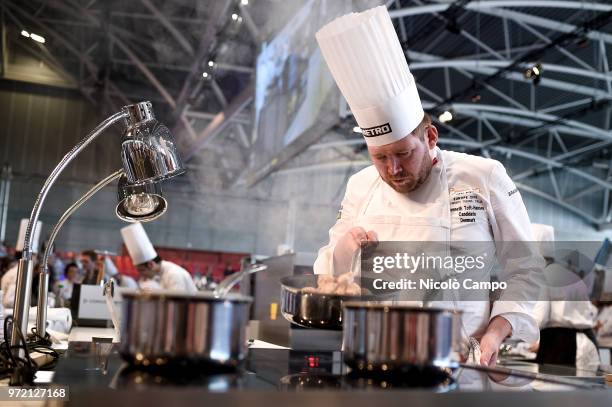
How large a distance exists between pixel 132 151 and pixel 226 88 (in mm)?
9273

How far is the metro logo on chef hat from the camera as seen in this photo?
63.2 inches

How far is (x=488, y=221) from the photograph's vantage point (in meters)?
1.70

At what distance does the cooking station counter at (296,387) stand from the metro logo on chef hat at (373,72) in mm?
836

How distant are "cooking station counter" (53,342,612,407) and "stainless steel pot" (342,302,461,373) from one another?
19 millimetres

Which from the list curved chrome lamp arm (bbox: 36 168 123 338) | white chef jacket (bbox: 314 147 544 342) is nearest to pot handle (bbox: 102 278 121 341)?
curved chrome lamp arm (bbox: 36 168 123 338)

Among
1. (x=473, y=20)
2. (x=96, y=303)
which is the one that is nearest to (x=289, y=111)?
Result: (x=96, y=303)

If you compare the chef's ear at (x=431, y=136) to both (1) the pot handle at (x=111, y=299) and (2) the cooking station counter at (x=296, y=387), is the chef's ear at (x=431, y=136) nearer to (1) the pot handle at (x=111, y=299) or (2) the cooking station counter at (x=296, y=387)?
(2) the cooking station counter at (x=296, y=387)

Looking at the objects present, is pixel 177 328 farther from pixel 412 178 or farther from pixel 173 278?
pixel 173 278

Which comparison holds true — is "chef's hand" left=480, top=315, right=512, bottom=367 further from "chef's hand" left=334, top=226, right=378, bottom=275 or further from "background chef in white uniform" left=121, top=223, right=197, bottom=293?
"background chef in white uniform" left=121, top=223, right=197, bottom=293

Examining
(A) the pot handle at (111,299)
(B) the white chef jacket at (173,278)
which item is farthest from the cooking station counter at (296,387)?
(B) the white chef jacket at (173,278)

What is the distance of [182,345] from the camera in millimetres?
694

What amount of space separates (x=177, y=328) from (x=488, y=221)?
118cm

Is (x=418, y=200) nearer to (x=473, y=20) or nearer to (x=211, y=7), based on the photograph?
(x=211, y=7)

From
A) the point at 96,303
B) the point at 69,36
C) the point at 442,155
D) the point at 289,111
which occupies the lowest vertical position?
the point at 96,303
